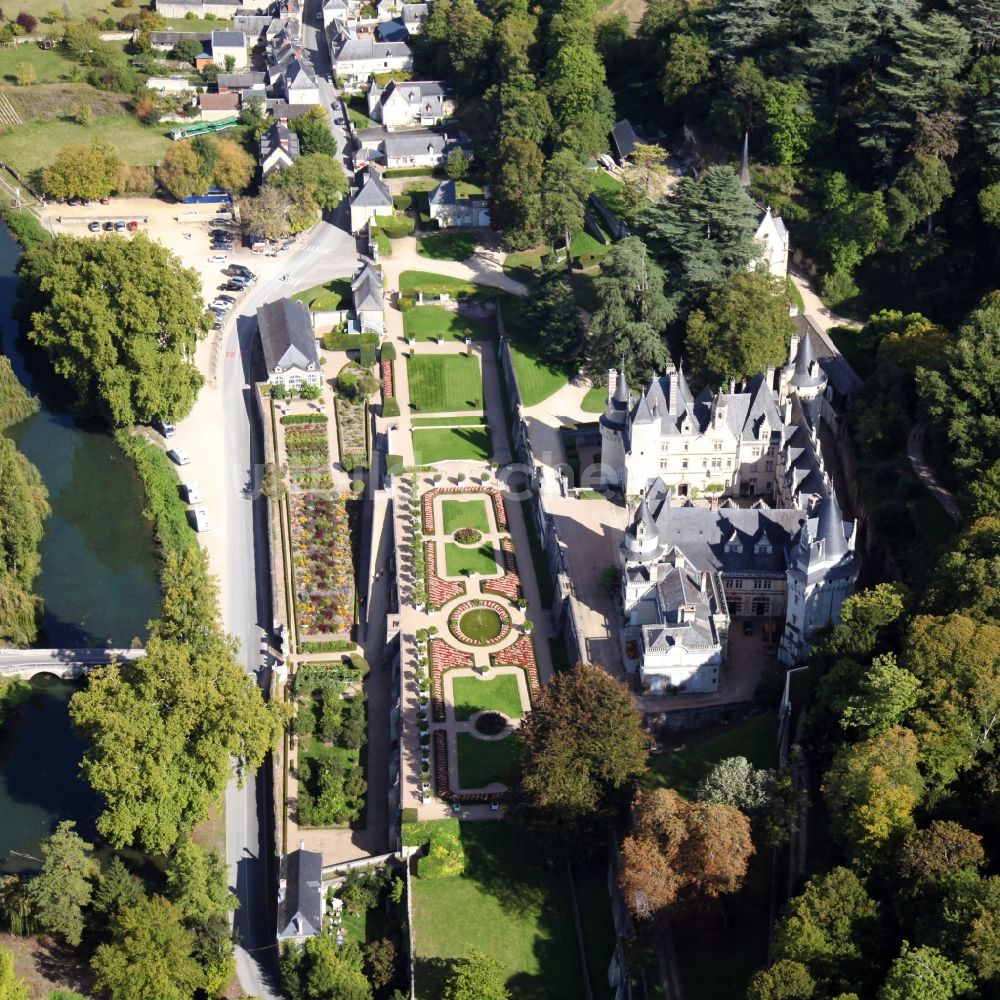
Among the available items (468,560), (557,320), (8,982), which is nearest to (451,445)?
(557,320)

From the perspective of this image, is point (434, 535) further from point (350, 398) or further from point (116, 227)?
point (116, 227)

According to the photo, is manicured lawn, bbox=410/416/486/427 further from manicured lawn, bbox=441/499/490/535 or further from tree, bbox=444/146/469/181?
tree, bbox=444/146/469/181

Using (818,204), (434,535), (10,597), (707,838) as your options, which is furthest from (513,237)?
(707,838)

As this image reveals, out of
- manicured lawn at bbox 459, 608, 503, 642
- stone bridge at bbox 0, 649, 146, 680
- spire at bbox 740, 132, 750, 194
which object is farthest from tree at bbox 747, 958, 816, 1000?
spire at bbox 740, 132, 750, 194

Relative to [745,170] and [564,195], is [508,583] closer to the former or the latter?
[564,195]

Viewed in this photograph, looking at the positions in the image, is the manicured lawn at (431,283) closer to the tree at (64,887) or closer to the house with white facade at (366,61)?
the house with white facade at (366,61)

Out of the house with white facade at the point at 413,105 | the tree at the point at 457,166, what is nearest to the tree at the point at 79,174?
the house with white facade at the point at 413,105
